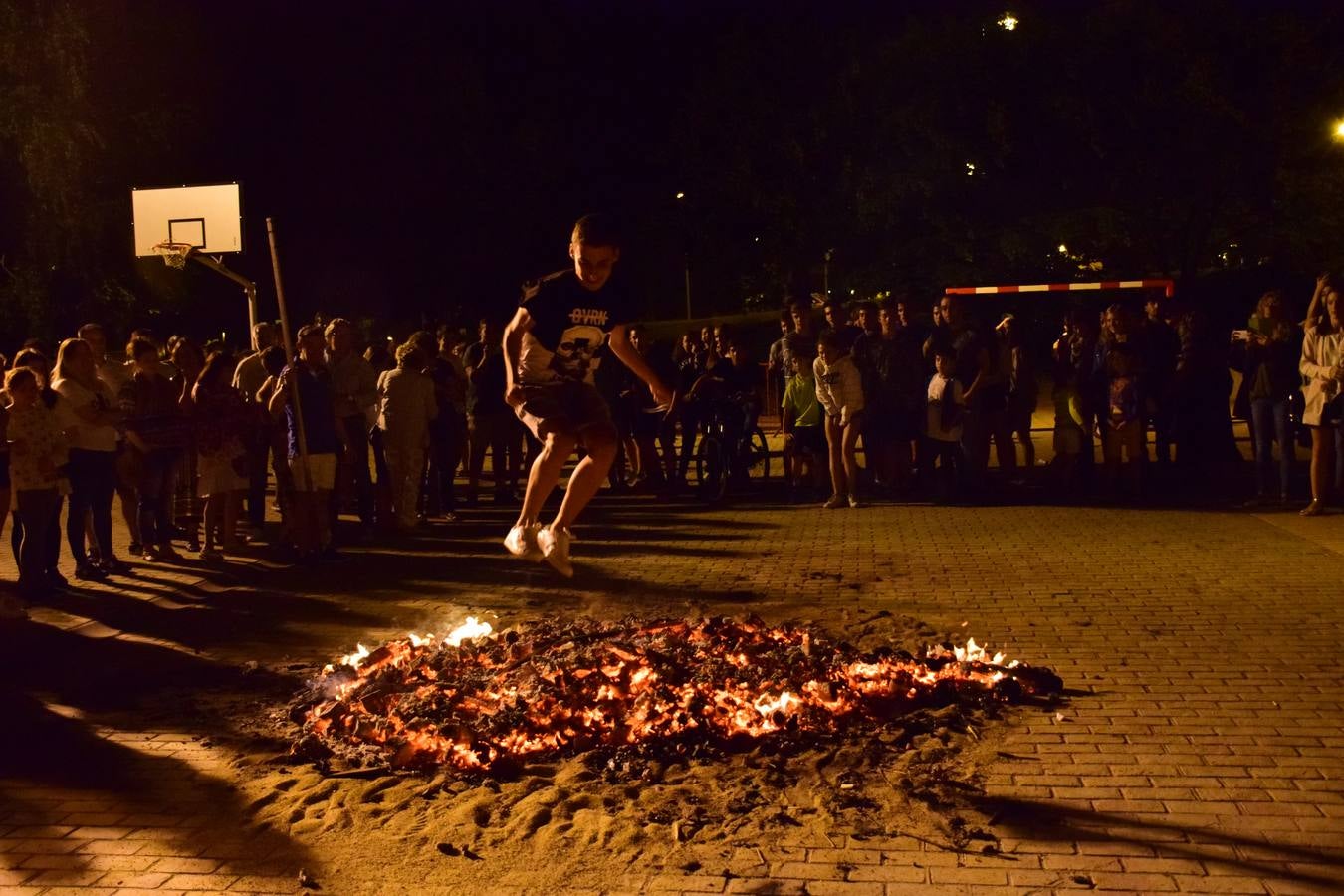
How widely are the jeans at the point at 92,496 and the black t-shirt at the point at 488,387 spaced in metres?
4.71

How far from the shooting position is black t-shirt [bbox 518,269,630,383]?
24.1 feet

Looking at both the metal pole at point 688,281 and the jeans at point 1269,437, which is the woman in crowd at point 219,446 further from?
the metal pole at point 688,281

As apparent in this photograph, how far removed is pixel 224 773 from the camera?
6047 millimetres

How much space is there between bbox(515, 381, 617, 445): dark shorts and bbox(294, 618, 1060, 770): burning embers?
124 cm

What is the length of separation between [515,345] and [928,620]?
344 centimetres

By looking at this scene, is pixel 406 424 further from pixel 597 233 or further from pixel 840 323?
pixel 597 233

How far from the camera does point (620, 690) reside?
6.69m

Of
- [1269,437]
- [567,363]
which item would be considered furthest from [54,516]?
[1269,437]

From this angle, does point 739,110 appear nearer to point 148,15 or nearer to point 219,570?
point 148,15

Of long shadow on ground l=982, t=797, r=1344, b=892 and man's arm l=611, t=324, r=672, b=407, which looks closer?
long shadow on ground l=982, t=797, r=1344, b=892

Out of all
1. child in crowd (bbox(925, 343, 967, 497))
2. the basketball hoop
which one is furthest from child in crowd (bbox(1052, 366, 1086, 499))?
the basketball hoop

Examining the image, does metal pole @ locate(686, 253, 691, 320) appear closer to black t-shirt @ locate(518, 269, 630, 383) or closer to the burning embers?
black t-shirt @ locate(518, 269, 630, 383)

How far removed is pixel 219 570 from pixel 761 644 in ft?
Answer: 21.1

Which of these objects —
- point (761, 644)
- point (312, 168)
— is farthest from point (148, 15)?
point (761, 644)
